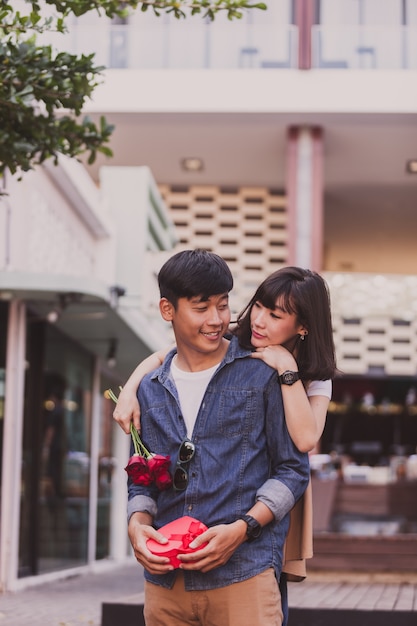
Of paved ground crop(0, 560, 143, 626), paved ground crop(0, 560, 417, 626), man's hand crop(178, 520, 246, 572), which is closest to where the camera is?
man's hand crop(178, 520, 246, 572)

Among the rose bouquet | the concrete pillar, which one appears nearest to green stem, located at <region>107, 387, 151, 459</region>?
the rose bouquet

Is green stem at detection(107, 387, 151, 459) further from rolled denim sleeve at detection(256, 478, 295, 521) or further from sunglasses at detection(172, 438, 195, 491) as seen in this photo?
rolled denim sleeve at detection(256, 478, 295, 521)

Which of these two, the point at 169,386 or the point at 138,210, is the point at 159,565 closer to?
the point at 169,386

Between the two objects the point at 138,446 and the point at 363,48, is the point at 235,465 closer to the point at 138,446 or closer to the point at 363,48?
the point at 138,446

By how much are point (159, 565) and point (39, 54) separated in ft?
11.0

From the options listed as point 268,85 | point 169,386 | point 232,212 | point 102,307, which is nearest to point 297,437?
point 169,386

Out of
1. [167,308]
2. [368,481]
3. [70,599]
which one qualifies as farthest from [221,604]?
[368,481]

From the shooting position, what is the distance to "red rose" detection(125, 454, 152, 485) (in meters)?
2.88

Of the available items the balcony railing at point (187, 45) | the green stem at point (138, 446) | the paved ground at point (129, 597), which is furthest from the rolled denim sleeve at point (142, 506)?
the balcony railing at point (187, 45)

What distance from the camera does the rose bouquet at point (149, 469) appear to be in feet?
9.31

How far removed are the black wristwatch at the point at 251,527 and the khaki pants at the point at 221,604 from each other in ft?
0.33

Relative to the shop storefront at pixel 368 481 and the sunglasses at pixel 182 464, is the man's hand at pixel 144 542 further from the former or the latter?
the shop storefront at pixel 368 481

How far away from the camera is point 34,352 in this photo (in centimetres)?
1107

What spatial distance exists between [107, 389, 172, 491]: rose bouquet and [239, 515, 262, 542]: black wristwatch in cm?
21
